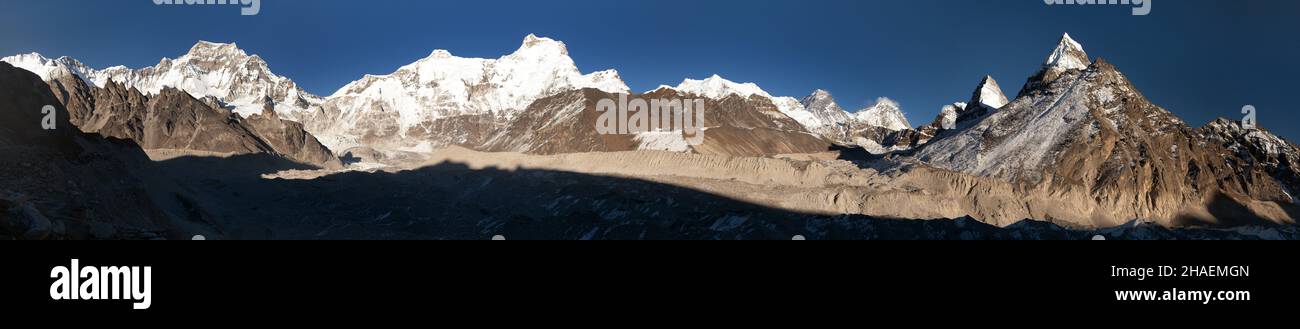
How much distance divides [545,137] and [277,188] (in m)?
97.5

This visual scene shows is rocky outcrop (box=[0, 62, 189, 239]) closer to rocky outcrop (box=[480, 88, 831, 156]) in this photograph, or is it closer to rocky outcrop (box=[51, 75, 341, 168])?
rocky outcrop (box=[480, 88, 831, 156])

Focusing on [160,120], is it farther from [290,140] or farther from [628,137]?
[628,137]

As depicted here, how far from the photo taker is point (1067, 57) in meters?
159

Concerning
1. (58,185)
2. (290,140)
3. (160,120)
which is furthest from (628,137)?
(58,185)

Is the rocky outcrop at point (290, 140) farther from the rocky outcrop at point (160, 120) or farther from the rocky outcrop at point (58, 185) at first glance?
the rocky outcrop at point (58, 185)

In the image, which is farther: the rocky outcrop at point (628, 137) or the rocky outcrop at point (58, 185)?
the rocky outcrop at point (628, 137)

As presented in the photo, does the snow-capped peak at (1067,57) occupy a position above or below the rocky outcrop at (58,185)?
above

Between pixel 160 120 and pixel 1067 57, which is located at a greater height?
pixel 1067 57

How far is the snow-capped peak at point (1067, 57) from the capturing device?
156375 millimetres

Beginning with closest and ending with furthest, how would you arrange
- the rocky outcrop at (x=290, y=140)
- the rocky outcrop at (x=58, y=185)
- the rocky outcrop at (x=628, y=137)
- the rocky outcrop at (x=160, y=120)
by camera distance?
1. the rocky outcrop at (x=58, y=185)
2. the rocky outcrop at (x=628, y=137)
3. the rocky outcrop at (x=160, y=120)
4. the rocky outcrop at (x=290, y=140)

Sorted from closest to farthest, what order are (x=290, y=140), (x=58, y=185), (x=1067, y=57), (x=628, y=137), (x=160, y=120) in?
(x=58, y=185)
(x=628, y=137)
(x=160, y=120)
(x=1067, y=57)
(x=290, y=140)

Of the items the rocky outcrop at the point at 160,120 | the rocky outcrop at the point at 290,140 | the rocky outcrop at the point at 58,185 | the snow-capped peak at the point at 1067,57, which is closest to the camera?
the rocky outcrop at the point at 58,185

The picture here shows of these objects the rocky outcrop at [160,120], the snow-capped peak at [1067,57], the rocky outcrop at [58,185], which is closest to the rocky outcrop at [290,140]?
the rocky outcrop at [160,120]

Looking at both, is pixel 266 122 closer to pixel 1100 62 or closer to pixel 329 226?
pixel 329 226
